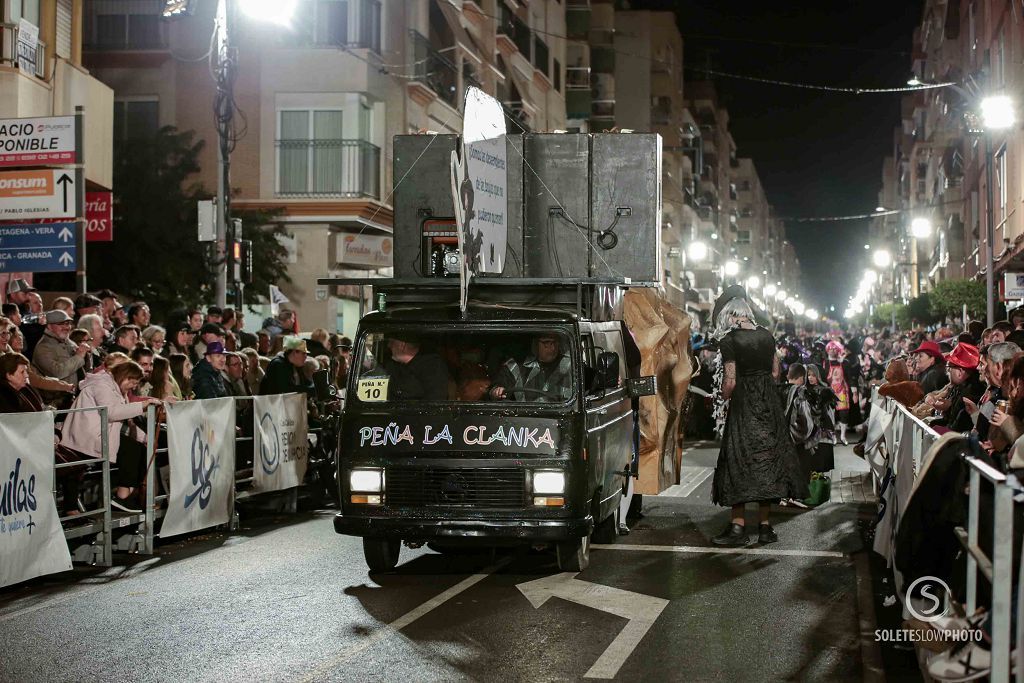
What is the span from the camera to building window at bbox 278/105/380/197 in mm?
31156

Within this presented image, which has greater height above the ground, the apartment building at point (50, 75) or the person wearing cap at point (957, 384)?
the apartment building at point (50, 75)

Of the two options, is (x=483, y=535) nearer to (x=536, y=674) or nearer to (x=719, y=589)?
(x=719, y=589)

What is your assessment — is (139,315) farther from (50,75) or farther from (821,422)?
(50,75)

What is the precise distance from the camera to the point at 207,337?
14758 mm

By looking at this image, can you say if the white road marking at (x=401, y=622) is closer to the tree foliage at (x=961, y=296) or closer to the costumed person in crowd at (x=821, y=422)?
the costumed person in crowd at (x=821, y=422)

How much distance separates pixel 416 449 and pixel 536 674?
2780mm

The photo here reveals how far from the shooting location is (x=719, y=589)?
9398 millimetres

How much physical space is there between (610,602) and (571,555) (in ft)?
3.42

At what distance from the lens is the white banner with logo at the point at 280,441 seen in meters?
13.3

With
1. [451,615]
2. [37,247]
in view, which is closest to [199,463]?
[451,615]

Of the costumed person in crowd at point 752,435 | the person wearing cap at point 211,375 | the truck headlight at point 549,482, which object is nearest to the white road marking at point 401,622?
the truck headlight at point 549,482

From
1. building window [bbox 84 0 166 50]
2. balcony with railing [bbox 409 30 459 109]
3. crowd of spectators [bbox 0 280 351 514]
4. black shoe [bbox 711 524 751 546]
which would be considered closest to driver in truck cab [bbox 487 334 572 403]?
black shoe [bbox 711 524 751 546]

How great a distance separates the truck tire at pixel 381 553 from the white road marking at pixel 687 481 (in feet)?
16.4

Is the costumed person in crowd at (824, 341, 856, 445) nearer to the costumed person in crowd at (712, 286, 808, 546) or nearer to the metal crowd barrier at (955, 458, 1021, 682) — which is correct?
the costumed person in crowd at (712, 286, 808, 546)
